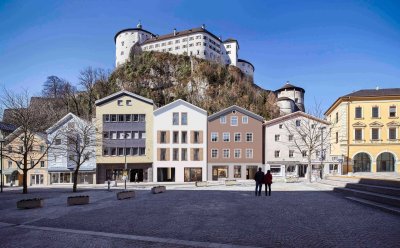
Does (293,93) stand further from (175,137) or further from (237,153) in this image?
(175,137)

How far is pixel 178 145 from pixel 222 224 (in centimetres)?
3529

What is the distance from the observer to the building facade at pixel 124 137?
46375 mm

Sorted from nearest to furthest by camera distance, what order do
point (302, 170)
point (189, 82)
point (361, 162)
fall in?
point (361, 162) < point (302, 170) < point (189, 82)

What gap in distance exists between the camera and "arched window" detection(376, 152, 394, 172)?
39688mm

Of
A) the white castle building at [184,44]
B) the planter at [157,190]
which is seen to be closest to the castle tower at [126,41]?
the white castle building at [184,44]

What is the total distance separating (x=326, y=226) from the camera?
1137 centimetres

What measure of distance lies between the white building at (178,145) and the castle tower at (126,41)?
223ft

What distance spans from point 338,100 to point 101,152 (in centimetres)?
3812

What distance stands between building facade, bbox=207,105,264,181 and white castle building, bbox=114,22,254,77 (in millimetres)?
57806

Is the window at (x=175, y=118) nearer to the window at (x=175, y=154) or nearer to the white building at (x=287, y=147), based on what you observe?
the window at (x=175, y=154)

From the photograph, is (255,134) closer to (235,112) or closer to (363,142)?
(235,112)

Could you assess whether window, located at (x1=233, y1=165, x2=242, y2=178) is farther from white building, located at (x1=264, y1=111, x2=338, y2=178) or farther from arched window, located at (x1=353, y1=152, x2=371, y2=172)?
arched window, located at (x1=353, y1=152, x2=371, y2=172)

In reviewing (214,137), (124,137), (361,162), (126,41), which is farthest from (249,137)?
(126,41)

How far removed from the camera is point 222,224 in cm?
1207
